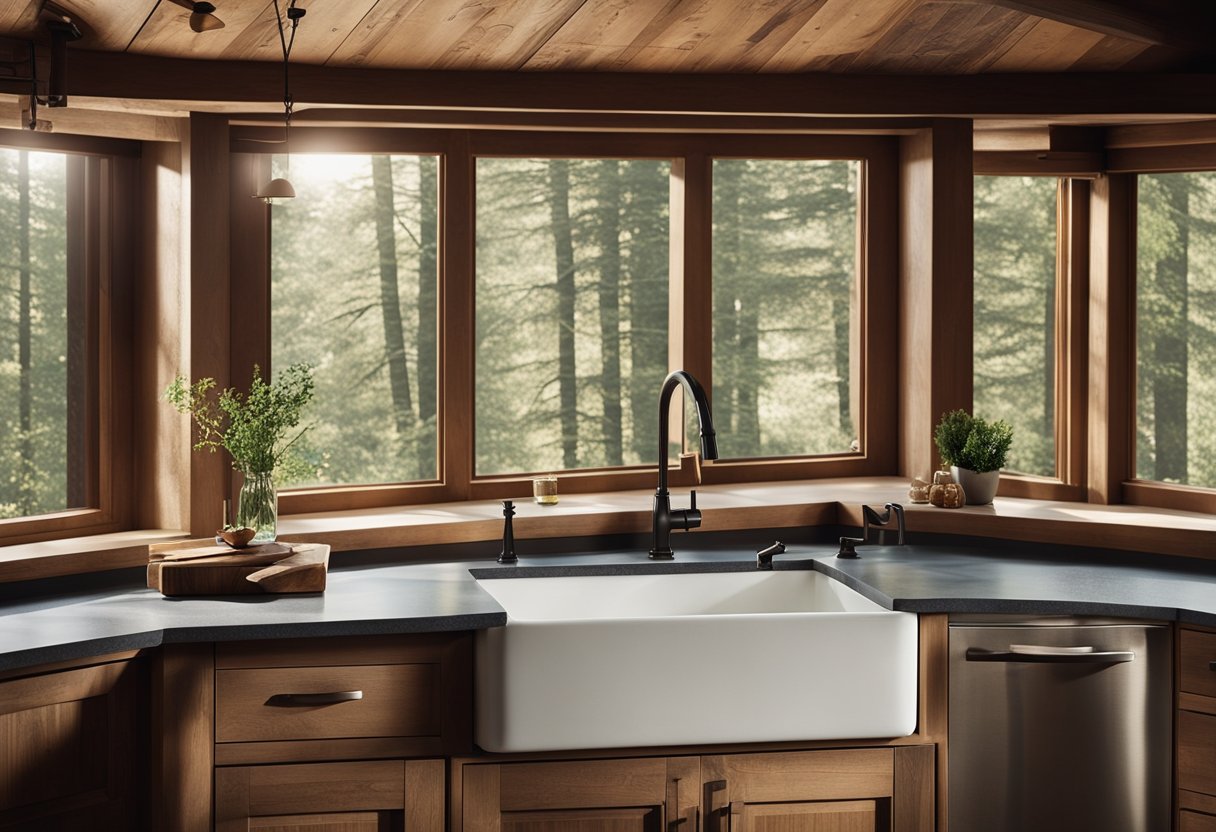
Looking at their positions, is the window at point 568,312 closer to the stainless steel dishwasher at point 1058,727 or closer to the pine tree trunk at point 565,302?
the pine tree trunk at point 565,302

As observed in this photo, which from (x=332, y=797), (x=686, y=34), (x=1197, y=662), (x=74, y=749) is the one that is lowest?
(x=332, y=797)

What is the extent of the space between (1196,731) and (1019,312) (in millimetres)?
1736

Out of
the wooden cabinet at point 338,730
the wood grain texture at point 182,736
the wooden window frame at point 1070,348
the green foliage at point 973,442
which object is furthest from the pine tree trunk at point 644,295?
the wood grain texture at point 182,736

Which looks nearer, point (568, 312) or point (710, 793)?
point (710, 793)

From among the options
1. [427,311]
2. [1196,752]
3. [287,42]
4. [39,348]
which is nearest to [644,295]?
[427,311]

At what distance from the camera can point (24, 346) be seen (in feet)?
10.1

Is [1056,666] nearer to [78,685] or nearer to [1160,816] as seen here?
[1160,816]

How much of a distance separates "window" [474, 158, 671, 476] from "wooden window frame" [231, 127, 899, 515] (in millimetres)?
141

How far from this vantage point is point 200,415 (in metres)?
3.12

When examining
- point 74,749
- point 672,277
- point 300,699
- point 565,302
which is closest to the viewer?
point 74,749

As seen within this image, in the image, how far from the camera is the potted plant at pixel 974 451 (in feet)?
11.6

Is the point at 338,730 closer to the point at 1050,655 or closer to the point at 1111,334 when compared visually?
the point at 1050,655

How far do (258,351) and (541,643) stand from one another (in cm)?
134

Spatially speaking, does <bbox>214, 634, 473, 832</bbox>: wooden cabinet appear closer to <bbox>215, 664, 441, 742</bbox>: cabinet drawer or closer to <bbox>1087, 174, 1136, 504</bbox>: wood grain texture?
<bbox>215, 664, 441, 742</bbox>: cabinet drawer
